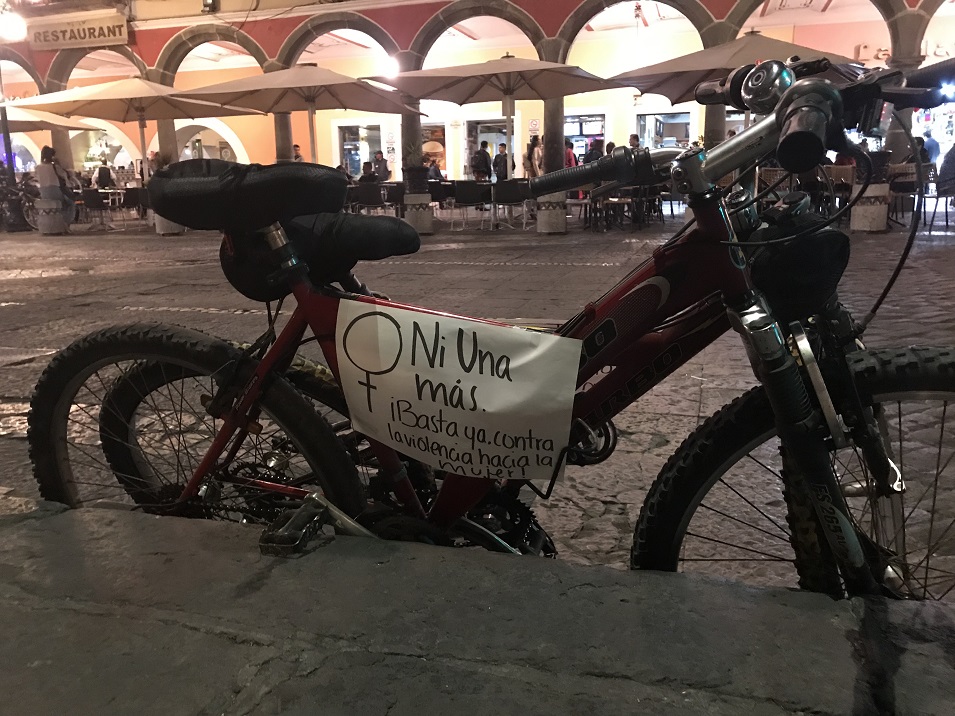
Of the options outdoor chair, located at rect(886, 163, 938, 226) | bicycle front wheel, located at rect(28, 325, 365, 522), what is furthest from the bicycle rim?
outdoor chair, located at rect(886, 163, 938, 226)

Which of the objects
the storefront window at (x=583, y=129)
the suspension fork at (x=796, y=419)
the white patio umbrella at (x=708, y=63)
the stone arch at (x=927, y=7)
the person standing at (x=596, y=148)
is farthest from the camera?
the storefront window at (x=583, y=129)

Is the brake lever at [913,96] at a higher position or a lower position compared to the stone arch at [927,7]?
lower

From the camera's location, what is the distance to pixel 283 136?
1647 cm

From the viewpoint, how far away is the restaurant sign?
16984 mm

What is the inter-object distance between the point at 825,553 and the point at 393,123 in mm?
21875

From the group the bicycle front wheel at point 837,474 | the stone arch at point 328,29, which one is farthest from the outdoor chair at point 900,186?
the bicycle front wheel at point 837,474

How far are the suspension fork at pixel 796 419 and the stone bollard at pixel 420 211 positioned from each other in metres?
12.7

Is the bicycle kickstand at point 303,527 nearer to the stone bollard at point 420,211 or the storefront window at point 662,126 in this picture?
the stone bollard at point 420,211

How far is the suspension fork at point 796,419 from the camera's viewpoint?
1405 millimetres

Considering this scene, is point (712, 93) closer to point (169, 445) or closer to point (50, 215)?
point (169, 445)

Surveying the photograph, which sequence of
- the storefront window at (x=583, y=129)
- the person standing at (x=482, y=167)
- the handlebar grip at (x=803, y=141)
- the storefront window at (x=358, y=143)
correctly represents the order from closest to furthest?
the handlebar grip at (x=803, y=141) → the person standing at (x=482, y=167) → the storefront window at (x=583, y=129) → the storefront window at (x=358, y=143)

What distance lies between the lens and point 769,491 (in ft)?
8.36

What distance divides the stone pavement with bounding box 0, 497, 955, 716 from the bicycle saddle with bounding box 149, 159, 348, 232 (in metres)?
0.81

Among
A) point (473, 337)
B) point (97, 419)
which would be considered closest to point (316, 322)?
point (473, 337)
